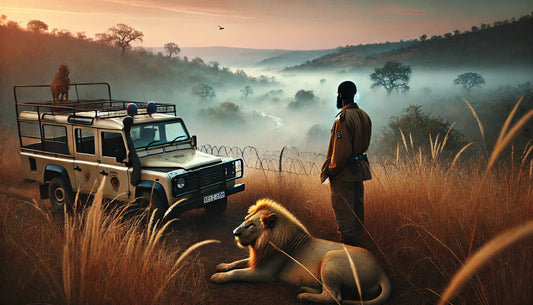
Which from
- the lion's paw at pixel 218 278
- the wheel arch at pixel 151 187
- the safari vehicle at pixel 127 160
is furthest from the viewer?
the safari vehicle at pixel 127 160

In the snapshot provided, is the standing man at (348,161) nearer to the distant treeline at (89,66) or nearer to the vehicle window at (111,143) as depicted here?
the vehicle window at (111,143)

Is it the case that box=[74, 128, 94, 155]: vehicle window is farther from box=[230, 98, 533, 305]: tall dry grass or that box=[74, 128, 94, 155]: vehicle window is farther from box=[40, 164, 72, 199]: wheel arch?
box=[230, 98, 533, 305]: tall dry grass

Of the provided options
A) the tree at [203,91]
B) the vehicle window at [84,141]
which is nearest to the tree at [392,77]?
the tree at [203,91]

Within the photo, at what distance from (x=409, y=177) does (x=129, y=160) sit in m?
4.71

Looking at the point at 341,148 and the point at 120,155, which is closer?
the point at 341,148

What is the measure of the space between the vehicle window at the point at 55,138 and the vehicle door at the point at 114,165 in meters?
1.29

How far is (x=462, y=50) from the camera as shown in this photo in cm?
3981

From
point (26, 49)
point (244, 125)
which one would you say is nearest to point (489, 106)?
point (244, 125)

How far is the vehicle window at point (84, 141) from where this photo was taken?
693cm

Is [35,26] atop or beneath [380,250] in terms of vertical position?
atop

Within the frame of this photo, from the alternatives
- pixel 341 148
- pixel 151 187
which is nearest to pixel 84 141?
pixel 151 187

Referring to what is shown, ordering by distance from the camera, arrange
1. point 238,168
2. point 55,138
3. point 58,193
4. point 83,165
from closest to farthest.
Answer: point 83,165, point 238,168, point 58,193, point 55,138

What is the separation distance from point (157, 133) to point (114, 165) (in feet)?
3.15

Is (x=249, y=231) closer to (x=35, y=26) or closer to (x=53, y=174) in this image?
(x=53, y=174)
